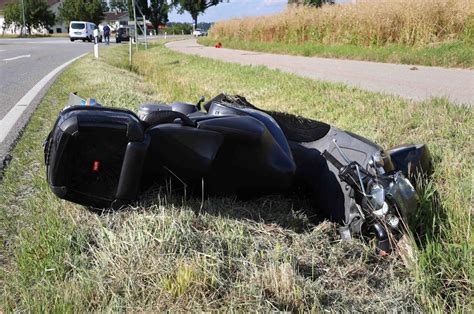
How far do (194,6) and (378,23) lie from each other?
2572 inches

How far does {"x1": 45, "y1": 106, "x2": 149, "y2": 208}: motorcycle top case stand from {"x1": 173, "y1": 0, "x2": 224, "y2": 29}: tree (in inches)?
3095

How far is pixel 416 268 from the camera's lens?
228cm

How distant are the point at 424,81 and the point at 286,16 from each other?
1641 cm

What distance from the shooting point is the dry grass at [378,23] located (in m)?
13.6

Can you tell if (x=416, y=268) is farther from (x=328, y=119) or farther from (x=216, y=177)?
(x=328, y=119)

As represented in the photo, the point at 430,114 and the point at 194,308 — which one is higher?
the point at 430,114

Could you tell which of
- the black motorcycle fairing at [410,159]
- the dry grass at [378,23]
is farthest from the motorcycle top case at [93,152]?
the dry grass at [378,23]

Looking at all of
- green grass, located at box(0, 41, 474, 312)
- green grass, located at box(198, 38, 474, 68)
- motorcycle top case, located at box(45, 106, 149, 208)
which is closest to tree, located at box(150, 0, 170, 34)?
green grass, located at box(198, 38, 474, 68)

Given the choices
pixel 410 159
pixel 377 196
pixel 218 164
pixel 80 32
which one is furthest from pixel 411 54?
pixel 80 32

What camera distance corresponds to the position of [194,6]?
253ft

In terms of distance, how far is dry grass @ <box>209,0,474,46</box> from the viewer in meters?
13.6

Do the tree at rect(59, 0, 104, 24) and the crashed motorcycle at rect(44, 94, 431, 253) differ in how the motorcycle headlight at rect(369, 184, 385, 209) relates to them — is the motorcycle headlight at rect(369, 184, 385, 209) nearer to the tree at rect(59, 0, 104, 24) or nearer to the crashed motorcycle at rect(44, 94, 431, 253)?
the crashed motorcycle at rect(44, 94, 431, 253)

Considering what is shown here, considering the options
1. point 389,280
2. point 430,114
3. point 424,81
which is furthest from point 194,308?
point 424,81

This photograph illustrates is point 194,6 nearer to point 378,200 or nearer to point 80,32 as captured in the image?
point 80,32
